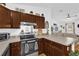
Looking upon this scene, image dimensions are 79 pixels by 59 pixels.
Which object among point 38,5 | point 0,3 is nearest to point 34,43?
point 38,5

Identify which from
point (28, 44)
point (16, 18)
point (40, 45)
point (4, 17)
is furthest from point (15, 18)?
point (40, 45)

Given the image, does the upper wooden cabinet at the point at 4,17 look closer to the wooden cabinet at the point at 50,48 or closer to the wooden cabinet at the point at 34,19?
the wooden cabinet at the point at 34,19

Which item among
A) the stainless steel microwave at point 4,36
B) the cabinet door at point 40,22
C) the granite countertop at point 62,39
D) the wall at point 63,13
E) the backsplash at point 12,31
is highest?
the wall at point 63,13

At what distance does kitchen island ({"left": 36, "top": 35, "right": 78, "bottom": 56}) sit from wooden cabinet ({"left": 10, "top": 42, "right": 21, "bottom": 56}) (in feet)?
0.95

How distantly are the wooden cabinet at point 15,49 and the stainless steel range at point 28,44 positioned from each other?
48 mm

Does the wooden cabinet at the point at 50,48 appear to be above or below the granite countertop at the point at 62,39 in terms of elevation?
below

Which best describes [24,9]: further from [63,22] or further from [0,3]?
[63,22]

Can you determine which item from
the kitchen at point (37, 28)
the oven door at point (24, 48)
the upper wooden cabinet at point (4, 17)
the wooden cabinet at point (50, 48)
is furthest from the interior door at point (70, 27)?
the upper wooden cabinet at point (4, 17)

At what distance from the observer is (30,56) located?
192 cm

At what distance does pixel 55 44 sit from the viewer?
187 cm

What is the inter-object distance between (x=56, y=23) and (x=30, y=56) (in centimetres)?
60

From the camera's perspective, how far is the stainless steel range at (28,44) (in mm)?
1893

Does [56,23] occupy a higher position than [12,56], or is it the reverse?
[56,23]

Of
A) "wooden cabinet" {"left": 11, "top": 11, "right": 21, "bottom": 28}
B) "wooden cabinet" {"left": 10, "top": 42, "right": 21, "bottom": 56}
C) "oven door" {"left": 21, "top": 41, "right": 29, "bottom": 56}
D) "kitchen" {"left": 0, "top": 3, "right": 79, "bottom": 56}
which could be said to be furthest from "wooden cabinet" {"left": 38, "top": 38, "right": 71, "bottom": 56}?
"wooden cabinet" {"left": 11, "top": 11, "right": 21, "bottom": 28}
